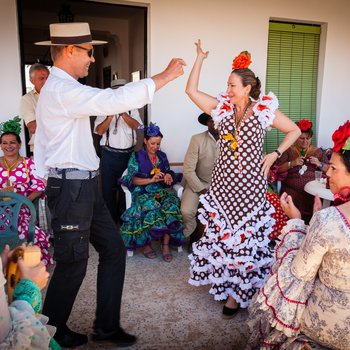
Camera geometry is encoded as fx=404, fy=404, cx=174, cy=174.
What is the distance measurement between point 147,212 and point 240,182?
1.40 meters

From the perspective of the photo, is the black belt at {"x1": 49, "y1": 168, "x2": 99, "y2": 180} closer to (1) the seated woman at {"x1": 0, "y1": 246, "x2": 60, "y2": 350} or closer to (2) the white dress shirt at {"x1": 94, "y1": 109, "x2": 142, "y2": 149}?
(1) the seated woman at {"x1": 0, "y1": 246, "x2": 60, "y2": 350}

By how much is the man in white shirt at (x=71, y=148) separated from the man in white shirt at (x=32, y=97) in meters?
1.71

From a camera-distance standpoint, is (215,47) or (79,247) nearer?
(79,247)

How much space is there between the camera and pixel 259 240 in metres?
2.75

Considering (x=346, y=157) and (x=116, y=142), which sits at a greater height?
(x=346, y=157)

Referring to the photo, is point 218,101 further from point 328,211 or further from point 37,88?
point 37,88

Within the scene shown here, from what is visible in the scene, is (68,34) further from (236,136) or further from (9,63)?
(9,63)

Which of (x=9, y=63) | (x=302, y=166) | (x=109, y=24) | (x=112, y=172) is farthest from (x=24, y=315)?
(x=109, y=24)

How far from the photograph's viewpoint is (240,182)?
267 cm

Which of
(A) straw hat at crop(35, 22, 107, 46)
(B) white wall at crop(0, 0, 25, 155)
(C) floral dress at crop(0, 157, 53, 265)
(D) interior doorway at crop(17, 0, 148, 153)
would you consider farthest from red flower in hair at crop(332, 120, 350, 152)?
(D) interior doorway at crop(17, 0, 148, 153)

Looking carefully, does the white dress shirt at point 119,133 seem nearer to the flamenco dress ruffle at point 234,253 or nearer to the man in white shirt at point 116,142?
the man in white shirt at point 116,142

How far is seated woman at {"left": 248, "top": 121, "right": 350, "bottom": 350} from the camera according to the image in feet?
5.39

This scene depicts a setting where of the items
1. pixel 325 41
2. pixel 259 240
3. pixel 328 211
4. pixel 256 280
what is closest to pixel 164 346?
pixel 256 280

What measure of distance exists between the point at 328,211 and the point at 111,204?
312 centimetres
